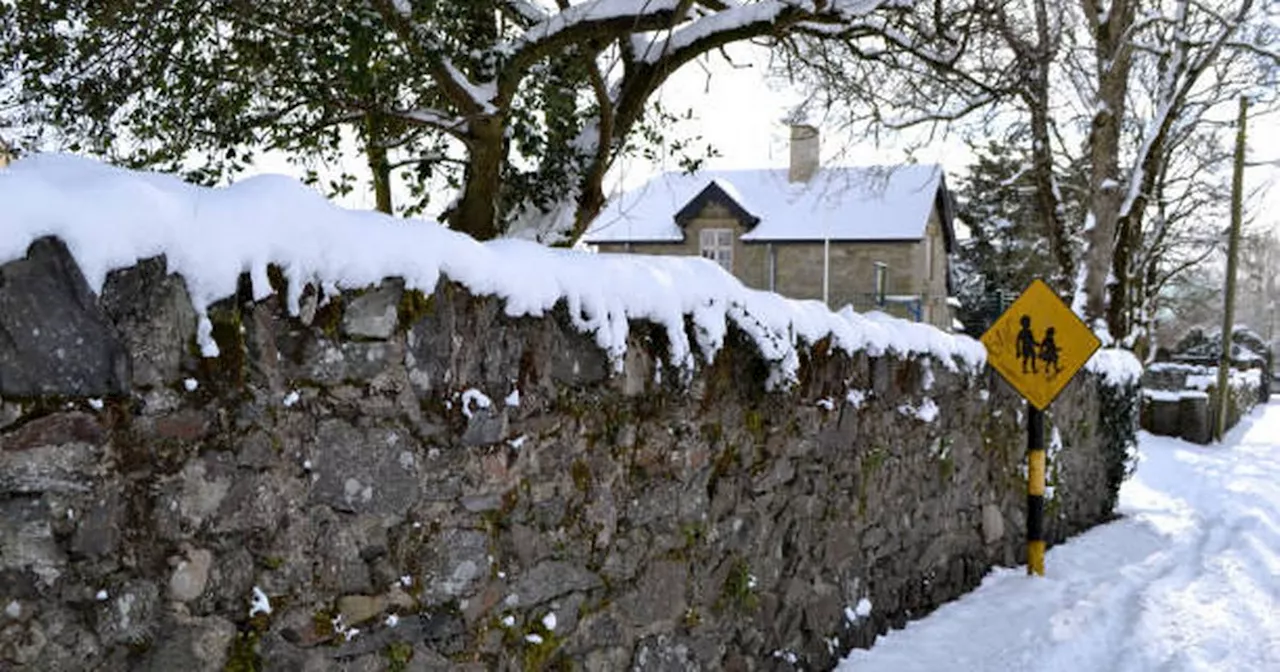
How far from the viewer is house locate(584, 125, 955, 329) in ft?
91.1

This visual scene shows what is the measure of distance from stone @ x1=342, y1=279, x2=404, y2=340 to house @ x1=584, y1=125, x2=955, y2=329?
24.7 metres

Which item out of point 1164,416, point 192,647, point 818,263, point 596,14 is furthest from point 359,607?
point 818,263

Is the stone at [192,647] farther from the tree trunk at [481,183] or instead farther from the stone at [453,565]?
the tree trunk at [481,183]

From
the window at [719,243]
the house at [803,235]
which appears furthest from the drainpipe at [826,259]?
the window at [719,243]

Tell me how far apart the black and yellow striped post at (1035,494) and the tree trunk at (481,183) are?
4.05 metres

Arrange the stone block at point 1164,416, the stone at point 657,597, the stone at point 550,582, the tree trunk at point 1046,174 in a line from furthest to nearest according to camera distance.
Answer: the stone block at point 1164,416, the tree trunk at point 1046,174, the stone at point 657,597, the stone at point 550,582

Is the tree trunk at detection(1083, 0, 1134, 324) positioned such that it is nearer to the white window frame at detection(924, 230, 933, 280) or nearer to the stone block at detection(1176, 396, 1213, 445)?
the stone block at detection(1176, 396, 1213, 445)

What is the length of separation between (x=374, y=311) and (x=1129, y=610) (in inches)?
212

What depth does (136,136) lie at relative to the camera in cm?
680

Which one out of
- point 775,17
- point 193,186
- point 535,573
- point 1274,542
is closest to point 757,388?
point 535,573

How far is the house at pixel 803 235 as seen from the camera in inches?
1093

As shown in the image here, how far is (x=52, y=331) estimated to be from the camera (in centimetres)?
204

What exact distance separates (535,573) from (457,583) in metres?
0.34

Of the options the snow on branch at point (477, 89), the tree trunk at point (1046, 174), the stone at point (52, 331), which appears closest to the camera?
the stone at point (52, 331)
